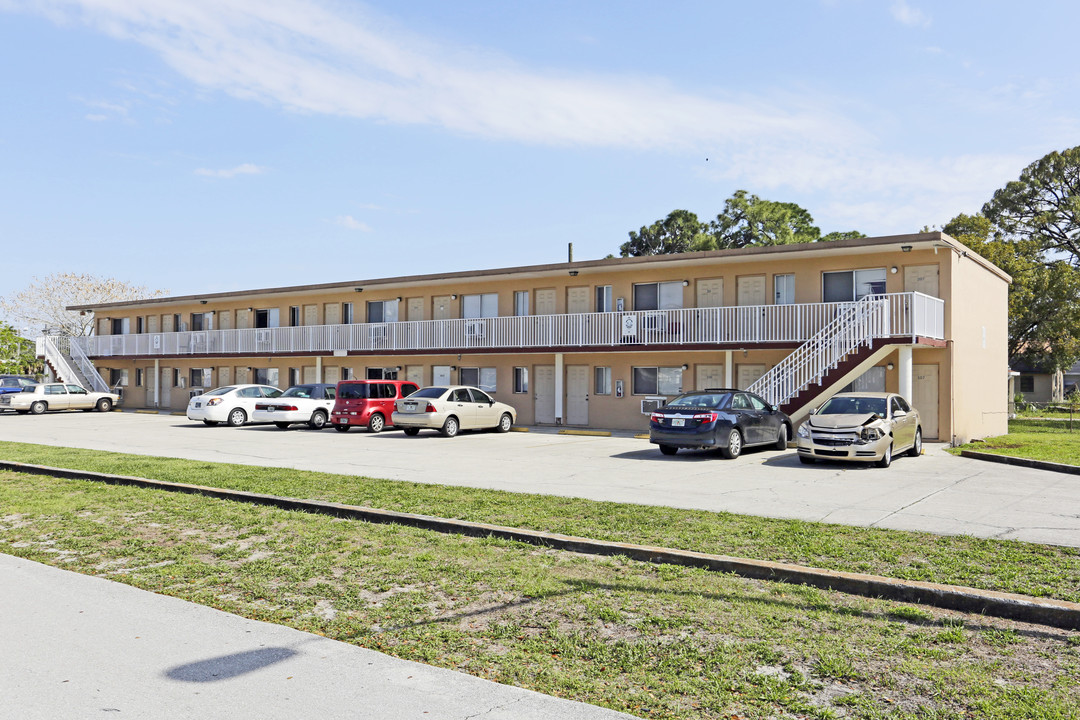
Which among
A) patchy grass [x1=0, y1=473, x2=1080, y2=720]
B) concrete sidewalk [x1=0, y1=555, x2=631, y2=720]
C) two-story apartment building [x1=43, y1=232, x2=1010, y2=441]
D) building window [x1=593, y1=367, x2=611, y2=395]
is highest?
two-story apartment building [x1=43, y1=232, x2=1010, y2=441]

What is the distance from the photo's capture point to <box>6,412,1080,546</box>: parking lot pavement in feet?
34.6

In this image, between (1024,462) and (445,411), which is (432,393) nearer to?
(445,411)

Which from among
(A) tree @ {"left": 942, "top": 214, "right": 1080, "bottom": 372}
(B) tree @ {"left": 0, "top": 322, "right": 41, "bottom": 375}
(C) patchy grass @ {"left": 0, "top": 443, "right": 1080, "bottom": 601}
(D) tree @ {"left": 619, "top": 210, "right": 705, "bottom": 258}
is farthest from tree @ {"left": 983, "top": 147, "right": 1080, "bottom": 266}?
(B) tree @ {"left": 0, "top": 322, "right": 41, "bottom": 375}

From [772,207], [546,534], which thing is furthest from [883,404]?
[772,207]

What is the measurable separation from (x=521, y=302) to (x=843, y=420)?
1742 centimetres

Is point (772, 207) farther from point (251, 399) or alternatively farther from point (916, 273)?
point (251, 399)

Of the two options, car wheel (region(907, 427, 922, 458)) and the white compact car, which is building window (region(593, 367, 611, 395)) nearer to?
the white compact car

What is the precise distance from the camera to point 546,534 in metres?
8.62

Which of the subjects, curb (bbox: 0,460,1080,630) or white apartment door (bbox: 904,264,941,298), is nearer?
curb (bbox: 0,460,1080,630)

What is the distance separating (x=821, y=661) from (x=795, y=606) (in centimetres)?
120

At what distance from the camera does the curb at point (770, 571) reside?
6047mm

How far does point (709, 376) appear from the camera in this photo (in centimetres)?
2811

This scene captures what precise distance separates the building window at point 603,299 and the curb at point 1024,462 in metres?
13.6

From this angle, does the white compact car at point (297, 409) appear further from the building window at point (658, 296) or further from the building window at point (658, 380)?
the building window at point (658, 296)
